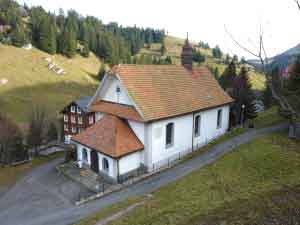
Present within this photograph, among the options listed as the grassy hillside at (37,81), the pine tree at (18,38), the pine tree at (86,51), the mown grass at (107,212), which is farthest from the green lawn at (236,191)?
the pine tree at (86,51)

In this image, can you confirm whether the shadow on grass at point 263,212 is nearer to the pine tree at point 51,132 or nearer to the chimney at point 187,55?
the chimney at point 187,55

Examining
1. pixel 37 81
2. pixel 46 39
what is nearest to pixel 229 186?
pixel 37 81

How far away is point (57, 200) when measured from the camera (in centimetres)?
1714

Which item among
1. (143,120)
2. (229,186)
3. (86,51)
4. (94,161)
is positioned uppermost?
(86,51)

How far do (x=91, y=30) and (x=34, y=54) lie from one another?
3762cm

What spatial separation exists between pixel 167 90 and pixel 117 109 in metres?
4.98

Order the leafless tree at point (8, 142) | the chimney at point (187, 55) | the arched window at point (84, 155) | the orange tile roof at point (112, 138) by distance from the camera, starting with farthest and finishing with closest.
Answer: the leafless tree at point (8, 142), the chimney at point (187, 55), the arched window at point (84, 155), the orange tile roof at point (112, 138)

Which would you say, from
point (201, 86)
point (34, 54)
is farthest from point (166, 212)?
point (34, 54)

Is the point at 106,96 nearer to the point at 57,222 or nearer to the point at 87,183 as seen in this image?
the point at 87,183

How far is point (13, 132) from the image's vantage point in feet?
102

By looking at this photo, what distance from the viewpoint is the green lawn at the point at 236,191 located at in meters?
8.54

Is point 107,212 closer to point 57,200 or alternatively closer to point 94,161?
point 57,200

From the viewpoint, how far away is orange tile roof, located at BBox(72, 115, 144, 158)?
18594mm

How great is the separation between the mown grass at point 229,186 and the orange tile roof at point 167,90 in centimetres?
564
